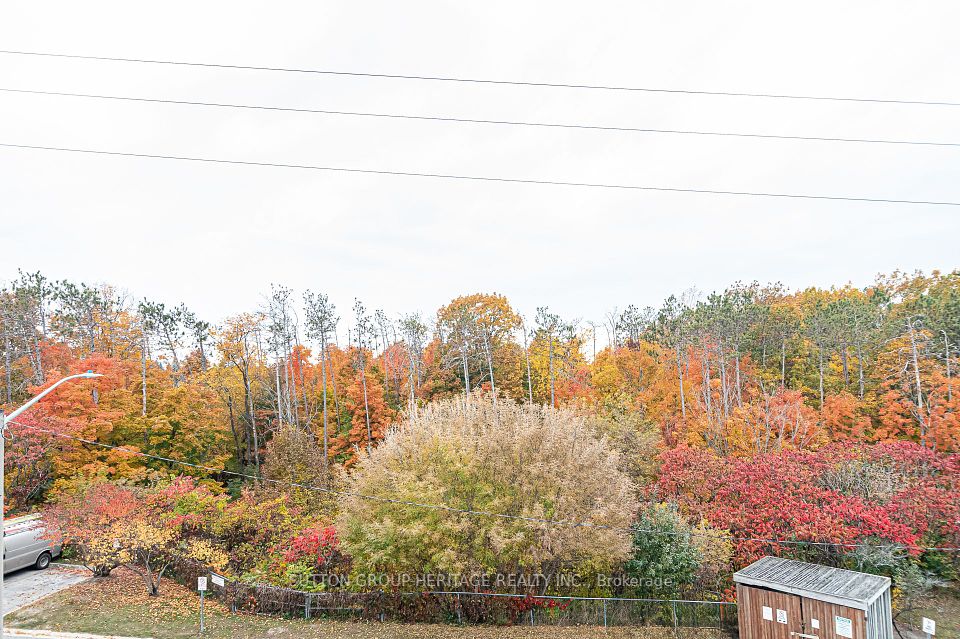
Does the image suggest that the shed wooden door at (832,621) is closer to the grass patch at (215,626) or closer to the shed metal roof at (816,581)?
the shed metal roof at (816,581)

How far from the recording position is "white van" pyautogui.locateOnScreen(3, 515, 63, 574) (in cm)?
1672

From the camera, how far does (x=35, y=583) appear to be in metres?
16.5

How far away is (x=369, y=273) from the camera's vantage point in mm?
37719

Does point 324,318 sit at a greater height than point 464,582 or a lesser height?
greater

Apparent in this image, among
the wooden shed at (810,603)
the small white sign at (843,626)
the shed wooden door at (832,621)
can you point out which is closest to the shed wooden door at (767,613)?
the wooden shed at (810,603)

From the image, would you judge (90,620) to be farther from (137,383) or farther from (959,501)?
(959,501)

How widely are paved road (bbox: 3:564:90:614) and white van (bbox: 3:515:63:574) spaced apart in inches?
12.9

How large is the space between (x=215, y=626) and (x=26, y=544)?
951 centimetres

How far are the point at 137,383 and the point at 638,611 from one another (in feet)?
88.6

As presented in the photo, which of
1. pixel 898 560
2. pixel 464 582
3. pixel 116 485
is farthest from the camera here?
pixel 116 485

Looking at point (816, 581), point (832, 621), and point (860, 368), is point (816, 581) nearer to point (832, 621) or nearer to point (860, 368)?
point (832, 621)

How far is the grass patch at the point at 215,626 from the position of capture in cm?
1324

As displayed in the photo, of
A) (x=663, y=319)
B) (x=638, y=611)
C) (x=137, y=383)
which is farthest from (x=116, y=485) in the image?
(x=663, y=319)

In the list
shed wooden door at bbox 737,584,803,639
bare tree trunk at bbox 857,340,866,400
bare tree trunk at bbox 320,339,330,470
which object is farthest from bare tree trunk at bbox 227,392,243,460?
bare tree trunk at bbox 857,340,866,400
